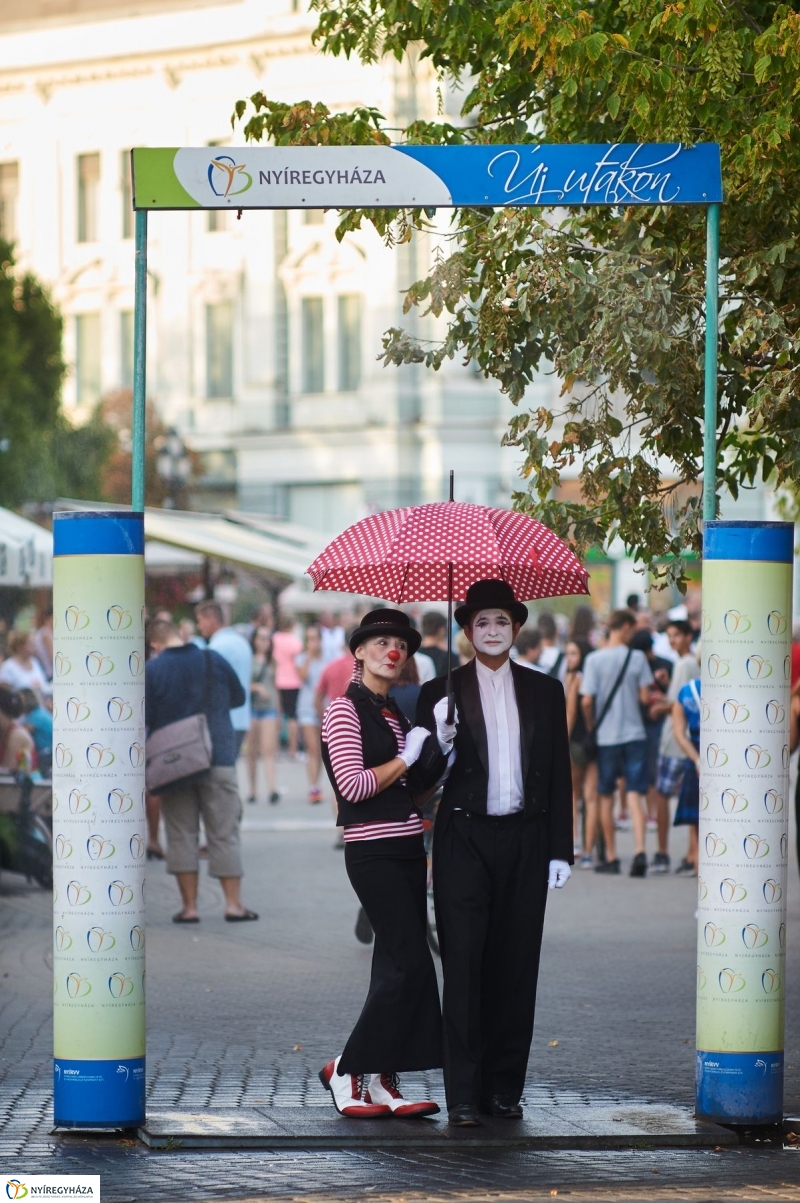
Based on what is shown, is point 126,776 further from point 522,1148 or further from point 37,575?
point 37,575

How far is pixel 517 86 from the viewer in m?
9.84

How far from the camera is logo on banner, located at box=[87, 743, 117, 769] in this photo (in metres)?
Result: 6.89

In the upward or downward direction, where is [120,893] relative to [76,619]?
downward

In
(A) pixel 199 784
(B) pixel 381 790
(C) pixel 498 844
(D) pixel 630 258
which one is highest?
(D) pixel 630 258

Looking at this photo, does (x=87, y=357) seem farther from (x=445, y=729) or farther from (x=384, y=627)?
(x=445, y=729)

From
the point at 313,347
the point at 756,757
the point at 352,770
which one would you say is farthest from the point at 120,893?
the point at 313,347

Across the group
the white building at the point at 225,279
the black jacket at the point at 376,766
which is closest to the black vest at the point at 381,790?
the black jacket at the point at 376,766

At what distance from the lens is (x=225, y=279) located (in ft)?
161

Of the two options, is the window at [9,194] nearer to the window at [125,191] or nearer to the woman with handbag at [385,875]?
the window at [125,191]

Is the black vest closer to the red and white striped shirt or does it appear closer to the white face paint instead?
the red and white striped shirt

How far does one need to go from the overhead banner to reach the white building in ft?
124

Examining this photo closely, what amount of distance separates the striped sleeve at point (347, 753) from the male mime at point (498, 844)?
285mm

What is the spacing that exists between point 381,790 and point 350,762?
0.50ft

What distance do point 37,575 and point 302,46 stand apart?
32.1 m
